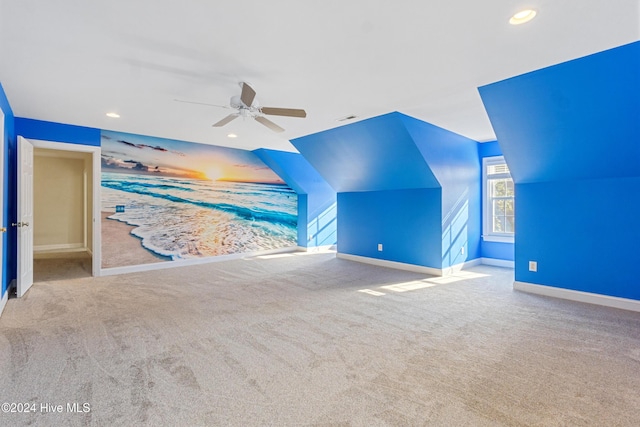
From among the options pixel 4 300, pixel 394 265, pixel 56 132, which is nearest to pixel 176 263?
pixel 4 300

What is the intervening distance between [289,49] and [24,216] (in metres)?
4.25

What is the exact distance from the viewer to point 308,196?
26.0 feet

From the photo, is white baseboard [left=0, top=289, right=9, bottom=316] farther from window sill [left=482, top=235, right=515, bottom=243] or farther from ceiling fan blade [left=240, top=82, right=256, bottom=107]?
window sill [left=482, top=235, right=515, bottom=243]

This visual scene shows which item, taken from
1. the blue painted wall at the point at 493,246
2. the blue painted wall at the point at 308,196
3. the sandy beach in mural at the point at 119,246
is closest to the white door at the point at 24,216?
the sandy beach in mural at the point at 119,246

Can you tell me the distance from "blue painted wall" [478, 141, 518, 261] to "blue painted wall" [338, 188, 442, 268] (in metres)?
1.57

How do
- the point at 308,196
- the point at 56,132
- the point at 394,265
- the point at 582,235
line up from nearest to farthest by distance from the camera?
the point at 582,235 → the point at 56,132 → the point at 394,265 → the point at 308,196

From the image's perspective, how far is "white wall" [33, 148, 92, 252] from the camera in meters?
7.90

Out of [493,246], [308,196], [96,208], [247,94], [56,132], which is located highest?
[56,132]

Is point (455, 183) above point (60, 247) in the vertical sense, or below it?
above

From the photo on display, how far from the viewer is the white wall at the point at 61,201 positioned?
311 inches

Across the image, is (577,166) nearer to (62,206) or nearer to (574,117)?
(574,117)

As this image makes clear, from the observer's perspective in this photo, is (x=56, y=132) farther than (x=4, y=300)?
Yes

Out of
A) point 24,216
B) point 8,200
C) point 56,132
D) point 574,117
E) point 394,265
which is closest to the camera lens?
point 574,117

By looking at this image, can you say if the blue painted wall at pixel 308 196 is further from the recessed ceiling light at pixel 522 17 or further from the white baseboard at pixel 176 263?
the recessed ceiling light at pixel 522 17
